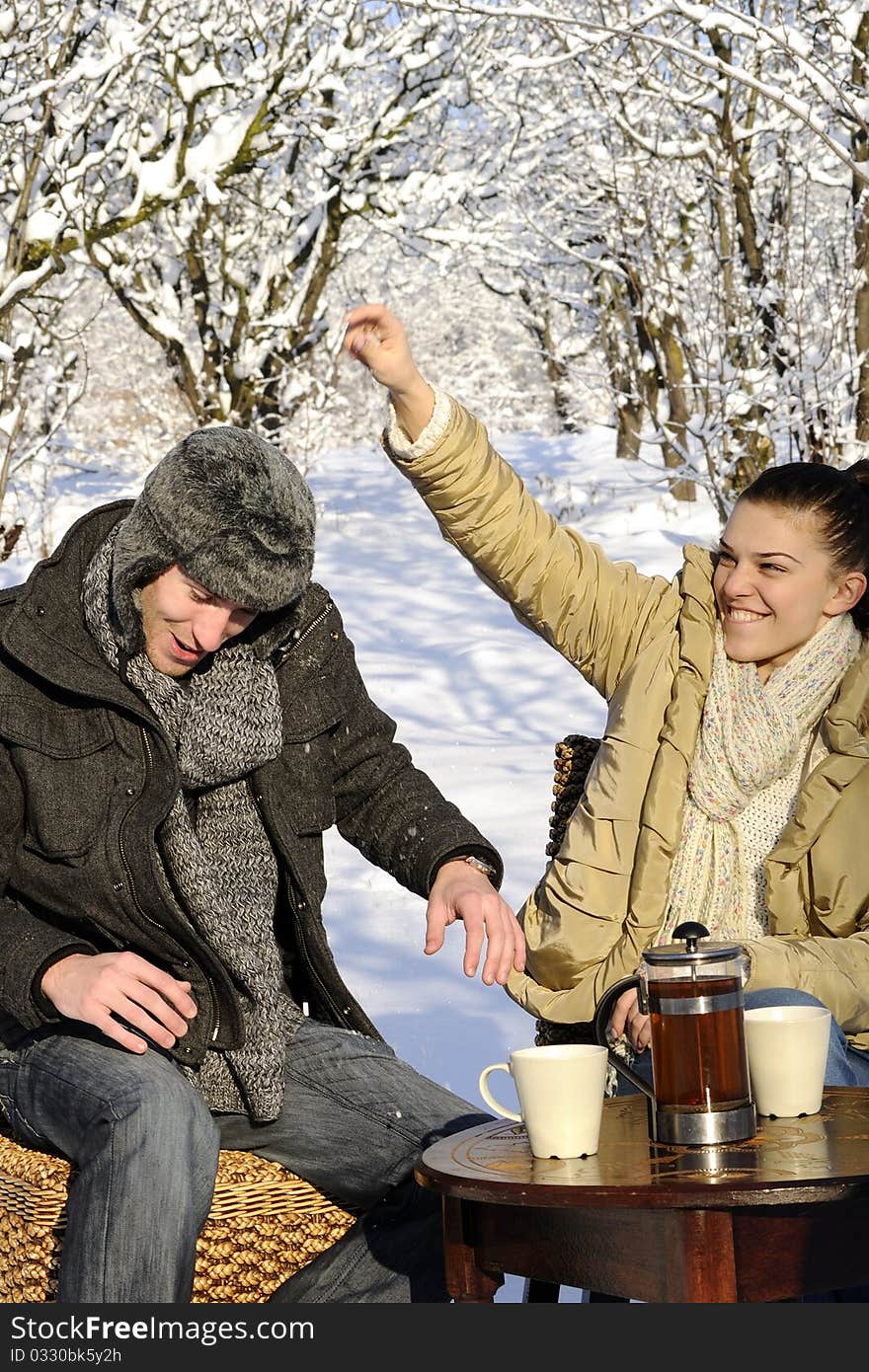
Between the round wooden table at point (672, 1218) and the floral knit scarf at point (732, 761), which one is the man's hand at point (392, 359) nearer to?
the floral knit scarf at point (732, 761)

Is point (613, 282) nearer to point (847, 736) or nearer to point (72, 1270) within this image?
point (847, 736)

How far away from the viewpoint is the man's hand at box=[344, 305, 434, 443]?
2.73m

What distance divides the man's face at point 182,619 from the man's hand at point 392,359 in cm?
57

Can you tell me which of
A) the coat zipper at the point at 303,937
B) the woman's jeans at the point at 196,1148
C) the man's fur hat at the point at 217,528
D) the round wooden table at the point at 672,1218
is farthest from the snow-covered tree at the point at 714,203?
the round wooden table at the point at 672,1218

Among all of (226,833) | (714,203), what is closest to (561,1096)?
(226,833)

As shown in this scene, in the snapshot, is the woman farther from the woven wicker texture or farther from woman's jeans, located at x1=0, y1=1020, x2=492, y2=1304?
woman's jeans, located at x1=0, y1=1020, x2=492, y2=1304

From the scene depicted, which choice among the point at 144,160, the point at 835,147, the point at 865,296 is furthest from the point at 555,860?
the point at 144,160

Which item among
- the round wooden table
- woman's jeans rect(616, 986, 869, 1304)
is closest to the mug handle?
the round wooden table

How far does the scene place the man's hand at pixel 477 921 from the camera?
239cm

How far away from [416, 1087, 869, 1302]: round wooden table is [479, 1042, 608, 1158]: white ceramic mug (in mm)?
21

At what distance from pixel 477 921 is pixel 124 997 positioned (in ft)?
1.80

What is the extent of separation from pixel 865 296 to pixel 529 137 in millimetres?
5840

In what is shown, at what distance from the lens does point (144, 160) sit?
11031mm

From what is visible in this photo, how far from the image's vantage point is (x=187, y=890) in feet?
7.94
